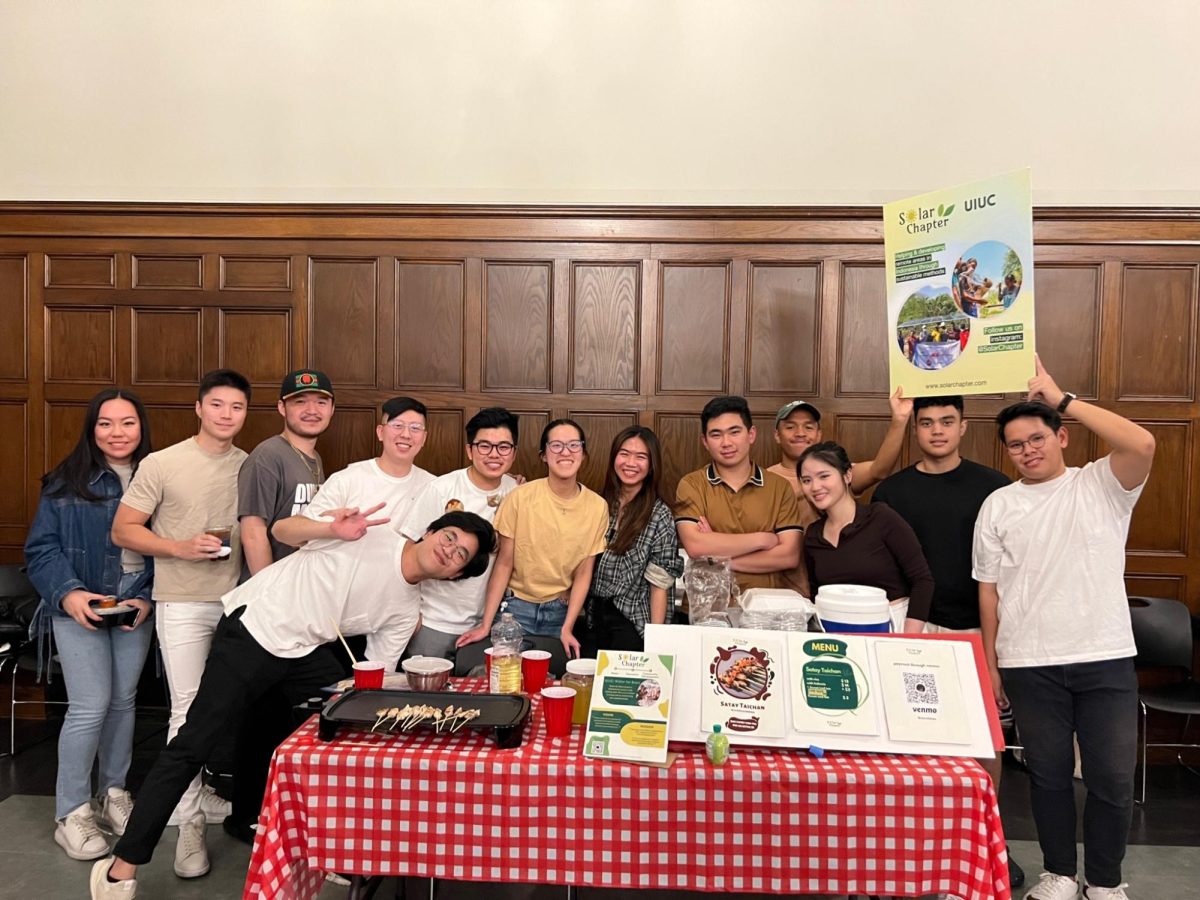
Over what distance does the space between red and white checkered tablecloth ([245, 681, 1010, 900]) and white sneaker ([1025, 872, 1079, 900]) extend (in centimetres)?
106

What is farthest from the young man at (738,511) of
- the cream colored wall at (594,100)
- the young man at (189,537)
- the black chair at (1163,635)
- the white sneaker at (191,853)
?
the white sneaker at (191,853)

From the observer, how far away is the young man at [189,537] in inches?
111

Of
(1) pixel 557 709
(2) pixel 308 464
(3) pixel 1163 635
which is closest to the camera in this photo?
(1) pixel 557 709

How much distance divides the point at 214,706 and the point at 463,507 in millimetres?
1154

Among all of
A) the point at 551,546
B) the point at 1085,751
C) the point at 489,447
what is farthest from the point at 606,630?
the point at 1085,751

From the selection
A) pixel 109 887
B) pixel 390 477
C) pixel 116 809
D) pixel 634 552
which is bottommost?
pixel 116 809

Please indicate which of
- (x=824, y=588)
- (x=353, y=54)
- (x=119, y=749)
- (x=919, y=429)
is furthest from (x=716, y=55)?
(x=119, y=749)

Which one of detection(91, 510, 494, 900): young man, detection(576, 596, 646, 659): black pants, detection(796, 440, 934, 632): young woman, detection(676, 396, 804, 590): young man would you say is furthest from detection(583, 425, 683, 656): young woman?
detection(91, 510, 494, 900): young man

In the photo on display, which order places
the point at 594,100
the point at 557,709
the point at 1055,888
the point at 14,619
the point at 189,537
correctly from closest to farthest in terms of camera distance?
the point at 557,709 → the point at 1055,888 → the point at 189,537 → the point at 14,619 → the point at 594,100

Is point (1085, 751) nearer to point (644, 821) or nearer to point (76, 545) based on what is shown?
point (644, 821)

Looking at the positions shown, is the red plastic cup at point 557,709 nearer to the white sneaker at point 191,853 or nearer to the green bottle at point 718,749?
the green bottle at point 718,749

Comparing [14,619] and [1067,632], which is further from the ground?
[1067,632]

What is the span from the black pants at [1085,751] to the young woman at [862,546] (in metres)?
0.41

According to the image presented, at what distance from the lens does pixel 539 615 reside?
9.90ft
